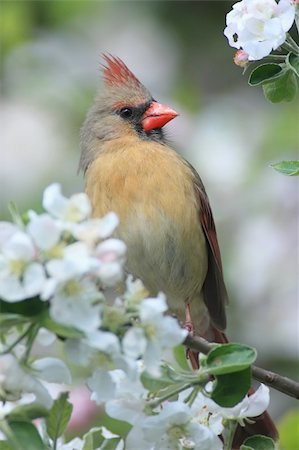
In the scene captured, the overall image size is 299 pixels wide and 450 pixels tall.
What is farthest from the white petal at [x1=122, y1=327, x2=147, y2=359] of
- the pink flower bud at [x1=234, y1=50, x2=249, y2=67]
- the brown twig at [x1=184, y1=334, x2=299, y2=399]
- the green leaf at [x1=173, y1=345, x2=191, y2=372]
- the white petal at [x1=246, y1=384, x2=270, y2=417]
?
the green leaf at [x1=173, y1=345, x2=191, y2=372]

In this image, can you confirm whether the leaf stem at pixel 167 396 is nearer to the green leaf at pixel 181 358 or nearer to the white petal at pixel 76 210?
the white petal at pixel 76 210

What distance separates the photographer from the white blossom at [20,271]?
1.44m

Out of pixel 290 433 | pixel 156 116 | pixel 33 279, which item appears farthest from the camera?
pixel 156 116

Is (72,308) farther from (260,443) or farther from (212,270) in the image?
(212,270)

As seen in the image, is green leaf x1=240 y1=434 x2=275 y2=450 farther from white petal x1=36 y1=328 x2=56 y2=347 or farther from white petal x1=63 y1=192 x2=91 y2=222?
white petal x1=63 y1=192 x2=91 y2=222

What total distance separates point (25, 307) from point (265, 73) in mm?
756

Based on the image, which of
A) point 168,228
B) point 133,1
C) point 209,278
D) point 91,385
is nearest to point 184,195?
point 168,228

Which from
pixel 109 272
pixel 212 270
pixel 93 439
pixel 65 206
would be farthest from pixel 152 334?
pixel 212 270

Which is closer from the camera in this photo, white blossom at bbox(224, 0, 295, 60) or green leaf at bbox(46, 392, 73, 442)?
green leaf at bbox(46, 392, 73, 442)

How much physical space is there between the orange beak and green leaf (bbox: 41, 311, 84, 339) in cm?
192

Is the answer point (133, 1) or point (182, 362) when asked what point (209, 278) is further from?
point (133, 1)

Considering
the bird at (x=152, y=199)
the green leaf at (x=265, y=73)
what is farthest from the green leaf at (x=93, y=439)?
the bird at (x=152, y=199)

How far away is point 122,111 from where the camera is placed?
11.5 ft

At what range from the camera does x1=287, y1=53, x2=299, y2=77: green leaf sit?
190cm
